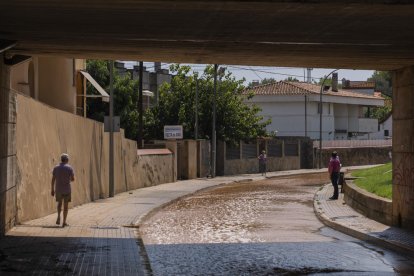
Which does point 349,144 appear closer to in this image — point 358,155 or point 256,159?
point 358,155

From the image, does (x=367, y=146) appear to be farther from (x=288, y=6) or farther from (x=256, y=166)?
(x=288, y=6)

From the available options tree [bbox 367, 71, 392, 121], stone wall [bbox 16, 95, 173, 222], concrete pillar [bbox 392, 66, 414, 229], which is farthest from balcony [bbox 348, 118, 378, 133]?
concrete pillar [bbox 392, 66, 414, 229]

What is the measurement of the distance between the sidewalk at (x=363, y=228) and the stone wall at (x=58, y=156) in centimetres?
731

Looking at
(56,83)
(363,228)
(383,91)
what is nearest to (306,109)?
(56,83)

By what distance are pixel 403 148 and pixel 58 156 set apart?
9315 mm

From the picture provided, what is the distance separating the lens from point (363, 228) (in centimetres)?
1545

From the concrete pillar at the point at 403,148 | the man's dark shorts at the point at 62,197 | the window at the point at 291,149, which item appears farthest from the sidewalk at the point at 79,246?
the window at the point at 291,149

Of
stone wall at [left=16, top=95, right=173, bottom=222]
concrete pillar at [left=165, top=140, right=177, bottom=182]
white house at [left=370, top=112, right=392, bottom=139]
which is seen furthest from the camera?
white house at [left=370, top=112, right=392, bottom=139]

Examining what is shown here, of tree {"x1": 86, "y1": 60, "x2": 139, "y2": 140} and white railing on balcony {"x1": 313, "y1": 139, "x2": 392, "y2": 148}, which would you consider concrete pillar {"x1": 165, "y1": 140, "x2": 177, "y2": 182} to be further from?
white railing on balcony {"x1": 313, "y1": 139, "x2": 392, "y2": 148}

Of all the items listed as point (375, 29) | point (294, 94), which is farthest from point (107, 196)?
point (294, 94)

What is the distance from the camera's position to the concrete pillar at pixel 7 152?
12859 millimetres

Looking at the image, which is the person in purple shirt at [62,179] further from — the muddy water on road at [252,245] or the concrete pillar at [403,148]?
the concrete pillar at [403,148]

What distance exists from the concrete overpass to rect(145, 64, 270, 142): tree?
1167 inches

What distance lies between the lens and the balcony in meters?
76.5
